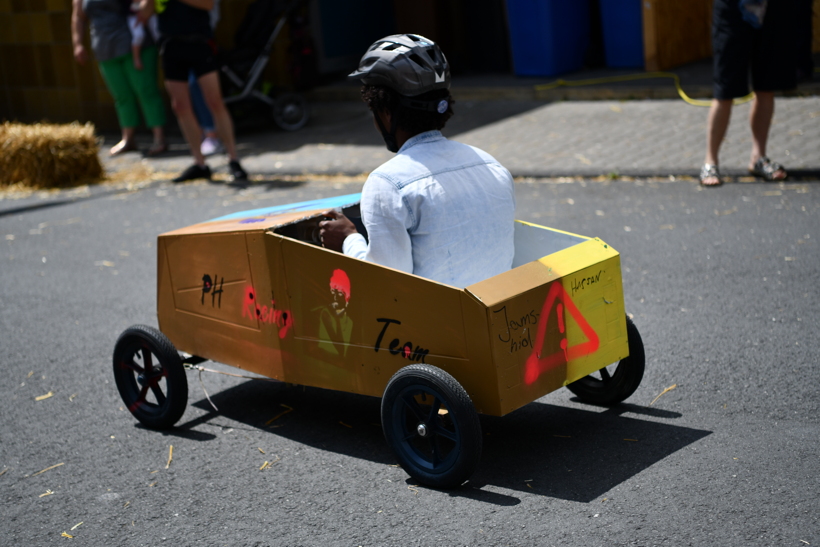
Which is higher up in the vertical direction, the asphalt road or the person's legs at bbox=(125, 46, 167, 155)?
the person's legs at bbox=(125, 46, 167, 155)

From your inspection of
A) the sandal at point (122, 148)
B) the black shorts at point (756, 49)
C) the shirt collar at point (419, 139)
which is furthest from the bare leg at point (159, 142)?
the shirt collar at point (419, 139)

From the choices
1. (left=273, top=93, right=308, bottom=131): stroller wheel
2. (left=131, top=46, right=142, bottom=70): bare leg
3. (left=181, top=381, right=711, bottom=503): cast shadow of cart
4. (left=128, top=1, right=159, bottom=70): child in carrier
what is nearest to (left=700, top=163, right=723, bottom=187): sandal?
(left=181, top=381, right=711, bottom=503): cast shadow of cart

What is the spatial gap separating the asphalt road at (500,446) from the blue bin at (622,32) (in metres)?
5.68

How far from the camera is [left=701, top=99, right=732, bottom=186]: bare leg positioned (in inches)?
271

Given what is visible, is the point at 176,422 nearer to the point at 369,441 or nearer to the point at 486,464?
Result: the point at 369,441

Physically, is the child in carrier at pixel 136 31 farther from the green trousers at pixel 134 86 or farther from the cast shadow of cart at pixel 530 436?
the cast shadow of cart at pixel 530 436

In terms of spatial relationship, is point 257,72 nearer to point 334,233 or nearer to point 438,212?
point 334,233

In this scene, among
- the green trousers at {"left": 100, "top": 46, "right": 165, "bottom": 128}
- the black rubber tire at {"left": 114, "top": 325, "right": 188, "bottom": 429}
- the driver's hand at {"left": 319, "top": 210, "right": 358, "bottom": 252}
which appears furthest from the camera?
the green trousers at {"left": 100, "top": 46, "right": 165, "bottom": 128}

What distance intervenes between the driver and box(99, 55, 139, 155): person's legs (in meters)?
8.36

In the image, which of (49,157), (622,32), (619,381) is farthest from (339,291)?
(622,32)

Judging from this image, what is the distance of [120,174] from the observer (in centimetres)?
990

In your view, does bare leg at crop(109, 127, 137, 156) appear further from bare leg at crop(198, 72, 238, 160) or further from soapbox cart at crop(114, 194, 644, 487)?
soapbox cart at crop(114, 194, 644, 487)

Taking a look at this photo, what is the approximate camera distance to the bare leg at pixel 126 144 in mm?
11055

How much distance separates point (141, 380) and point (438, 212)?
168cm
